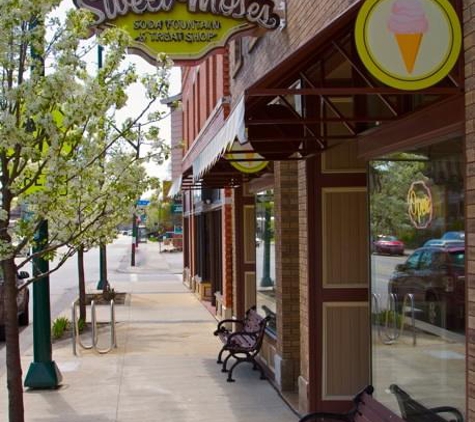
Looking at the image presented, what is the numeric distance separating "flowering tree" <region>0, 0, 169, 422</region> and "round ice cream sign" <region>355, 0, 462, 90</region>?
7.13 ft

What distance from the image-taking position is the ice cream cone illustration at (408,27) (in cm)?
401

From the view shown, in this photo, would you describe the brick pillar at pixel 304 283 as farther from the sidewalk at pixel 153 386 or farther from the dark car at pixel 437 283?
the dark car at pixel 437 283

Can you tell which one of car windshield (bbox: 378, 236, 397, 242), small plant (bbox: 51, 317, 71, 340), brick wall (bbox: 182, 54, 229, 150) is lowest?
small plant (bbox: 51, 317, 71, 340)

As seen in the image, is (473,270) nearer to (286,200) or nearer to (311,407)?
(311,407)

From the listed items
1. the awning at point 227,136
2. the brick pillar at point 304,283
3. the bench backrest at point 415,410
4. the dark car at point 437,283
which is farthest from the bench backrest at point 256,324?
the dark car at point 437,283

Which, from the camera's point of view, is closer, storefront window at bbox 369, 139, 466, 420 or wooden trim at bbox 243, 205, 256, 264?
storefront window at bbox 369, 139, 466, 420

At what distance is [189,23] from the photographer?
8.05 m

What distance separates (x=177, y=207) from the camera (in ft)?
127

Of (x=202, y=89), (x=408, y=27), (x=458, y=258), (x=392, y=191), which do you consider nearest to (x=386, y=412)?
(x=458, y=258)

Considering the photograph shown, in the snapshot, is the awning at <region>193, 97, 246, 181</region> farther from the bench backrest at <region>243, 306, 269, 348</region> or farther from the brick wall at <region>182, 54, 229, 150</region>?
the brick wall at <region>182, 54, 229, 150</region>

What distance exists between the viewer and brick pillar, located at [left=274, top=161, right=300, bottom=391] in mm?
8773

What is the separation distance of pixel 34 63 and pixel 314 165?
312 centimetres

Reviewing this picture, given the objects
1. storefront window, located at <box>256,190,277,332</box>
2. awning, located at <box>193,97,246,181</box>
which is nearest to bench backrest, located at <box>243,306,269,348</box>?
storefront window, located at <box>256,190,277,332</box>

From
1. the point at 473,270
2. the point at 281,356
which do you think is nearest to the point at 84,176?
the point at 473,270
